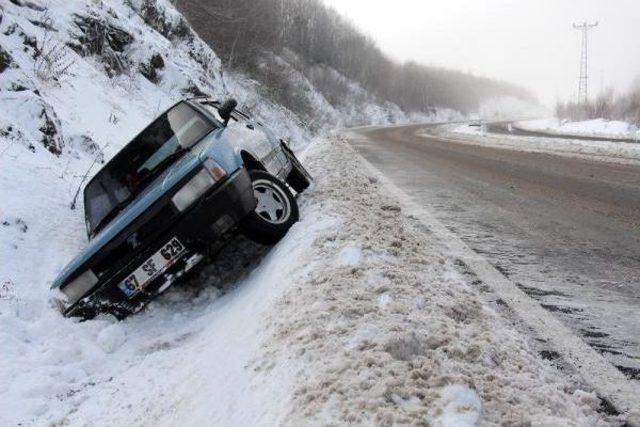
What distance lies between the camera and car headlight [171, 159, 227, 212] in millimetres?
4129

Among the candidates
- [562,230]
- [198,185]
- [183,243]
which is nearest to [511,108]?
[562,230]

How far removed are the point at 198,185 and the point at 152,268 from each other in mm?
681

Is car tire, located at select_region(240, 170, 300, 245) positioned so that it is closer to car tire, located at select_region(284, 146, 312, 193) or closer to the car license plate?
the car license plate

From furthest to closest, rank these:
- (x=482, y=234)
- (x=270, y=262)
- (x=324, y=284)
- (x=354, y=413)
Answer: (x=482, y=234), (x=270, y=262), (x=324, y=284), (x=354, y=413)

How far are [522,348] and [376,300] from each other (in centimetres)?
75

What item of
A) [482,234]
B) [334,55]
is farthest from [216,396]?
[334,55]

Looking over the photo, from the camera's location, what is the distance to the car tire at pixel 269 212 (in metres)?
4.66

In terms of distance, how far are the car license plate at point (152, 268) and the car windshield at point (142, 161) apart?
3.10 feet

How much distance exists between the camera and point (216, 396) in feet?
9.05

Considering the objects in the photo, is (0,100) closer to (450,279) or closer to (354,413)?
(450,279)

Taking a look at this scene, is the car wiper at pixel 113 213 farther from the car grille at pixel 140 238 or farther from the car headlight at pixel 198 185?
the car headlight at pixel 198 185

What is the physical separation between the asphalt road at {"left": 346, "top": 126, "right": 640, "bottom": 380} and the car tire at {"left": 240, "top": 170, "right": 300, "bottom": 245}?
165 cm

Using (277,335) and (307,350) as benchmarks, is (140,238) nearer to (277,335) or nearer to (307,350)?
(277,335)

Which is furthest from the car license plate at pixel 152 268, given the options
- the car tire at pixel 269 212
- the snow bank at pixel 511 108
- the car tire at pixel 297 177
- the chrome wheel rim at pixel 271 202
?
the snow bank at pixel 511 108
